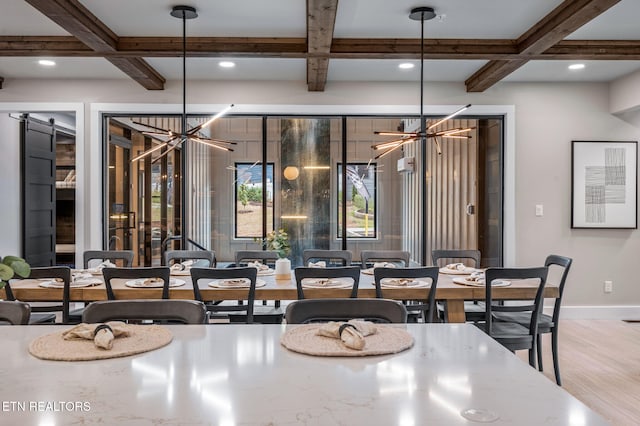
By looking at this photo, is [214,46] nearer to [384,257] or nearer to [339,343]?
[384,257]

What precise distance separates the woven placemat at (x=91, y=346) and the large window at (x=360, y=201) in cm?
422

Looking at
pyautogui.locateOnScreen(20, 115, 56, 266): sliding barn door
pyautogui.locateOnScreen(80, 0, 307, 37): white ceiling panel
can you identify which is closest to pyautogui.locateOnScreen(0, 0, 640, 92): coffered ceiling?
pyautogui.locateOnScreen(80, 0, 307, 37): white ceiling panel

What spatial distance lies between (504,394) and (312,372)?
423mm

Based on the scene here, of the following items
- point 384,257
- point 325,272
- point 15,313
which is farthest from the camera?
point 384,257

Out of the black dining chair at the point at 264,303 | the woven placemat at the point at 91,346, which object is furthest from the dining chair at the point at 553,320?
the woven placemat at the point at 91,346

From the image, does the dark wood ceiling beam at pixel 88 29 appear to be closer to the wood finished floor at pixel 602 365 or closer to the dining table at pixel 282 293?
the dining table at pixel 282 293

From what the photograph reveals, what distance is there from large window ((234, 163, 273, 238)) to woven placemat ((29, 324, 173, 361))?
4128 mm

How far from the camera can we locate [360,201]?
568 centimetres

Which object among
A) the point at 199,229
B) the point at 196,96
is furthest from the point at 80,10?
the point at 199,229

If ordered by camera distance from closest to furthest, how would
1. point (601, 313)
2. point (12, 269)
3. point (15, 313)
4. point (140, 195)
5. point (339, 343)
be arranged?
point (12, 269) → point (339, 343) → point (15, 313) → point (601, 313) → point (140, 195)

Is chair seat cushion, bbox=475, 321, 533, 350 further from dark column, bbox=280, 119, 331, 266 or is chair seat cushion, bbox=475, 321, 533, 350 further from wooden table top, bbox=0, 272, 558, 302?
dark column, bbox=280, 119, 331, 266

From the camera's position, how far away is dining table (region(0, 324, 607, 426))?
93cm

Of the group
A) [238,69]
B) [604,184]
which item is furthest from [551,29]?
[238,69]

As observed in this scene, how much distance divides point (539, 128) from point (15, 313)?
5193mm
